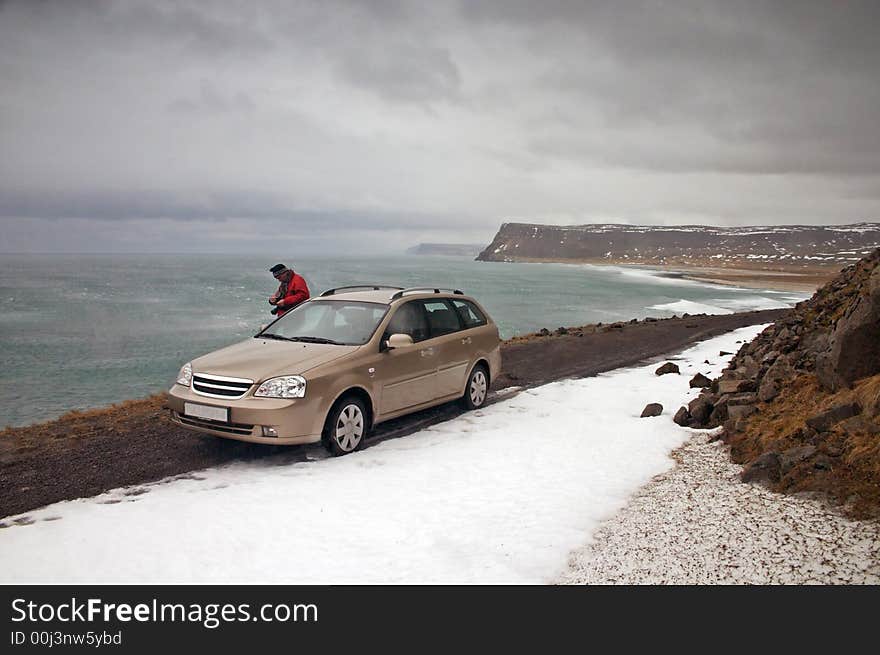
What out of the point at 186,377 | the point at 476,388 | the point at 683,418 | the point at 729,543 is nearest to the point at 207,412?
the point at 186,377

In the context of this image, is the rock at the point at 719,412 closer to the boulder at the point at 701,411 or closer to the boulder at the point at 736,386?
the boulder at the point at 701,411

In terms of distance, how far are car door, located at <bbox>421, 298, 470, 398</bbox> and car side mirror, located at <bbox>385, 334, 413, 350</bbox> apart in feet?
2.94

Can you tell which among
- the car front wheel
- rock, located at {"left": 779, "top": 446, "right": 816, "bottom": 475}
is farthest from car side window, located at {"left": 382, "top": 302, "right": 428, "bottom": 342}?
rock, located at {"left": 779, "top": 446, "right": 816, "bottom": 475}

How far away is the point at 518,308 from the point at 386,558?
166 ft

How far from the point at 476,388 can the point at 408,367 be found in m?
1.99

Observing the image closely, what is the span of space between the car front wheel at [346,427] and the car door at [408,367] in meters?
0.37

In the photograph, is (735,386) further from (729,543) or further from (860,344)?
(729,543)

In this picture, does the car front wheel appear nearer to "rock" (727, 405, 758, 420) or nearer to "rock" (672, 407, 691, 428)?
"rock" (672, 407, 691, 428)

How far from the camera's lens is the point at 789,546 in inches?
177

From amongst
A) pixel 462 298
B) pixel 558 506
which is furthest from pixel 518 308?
pixel 558 506

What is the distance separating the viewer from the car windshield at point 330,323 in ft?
26.3

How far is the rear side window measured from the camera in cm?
966

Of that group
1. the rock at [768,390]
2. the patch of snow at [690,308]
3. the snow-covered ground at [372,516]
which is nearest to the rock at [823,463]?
the snow-covered ground at [372,516]
